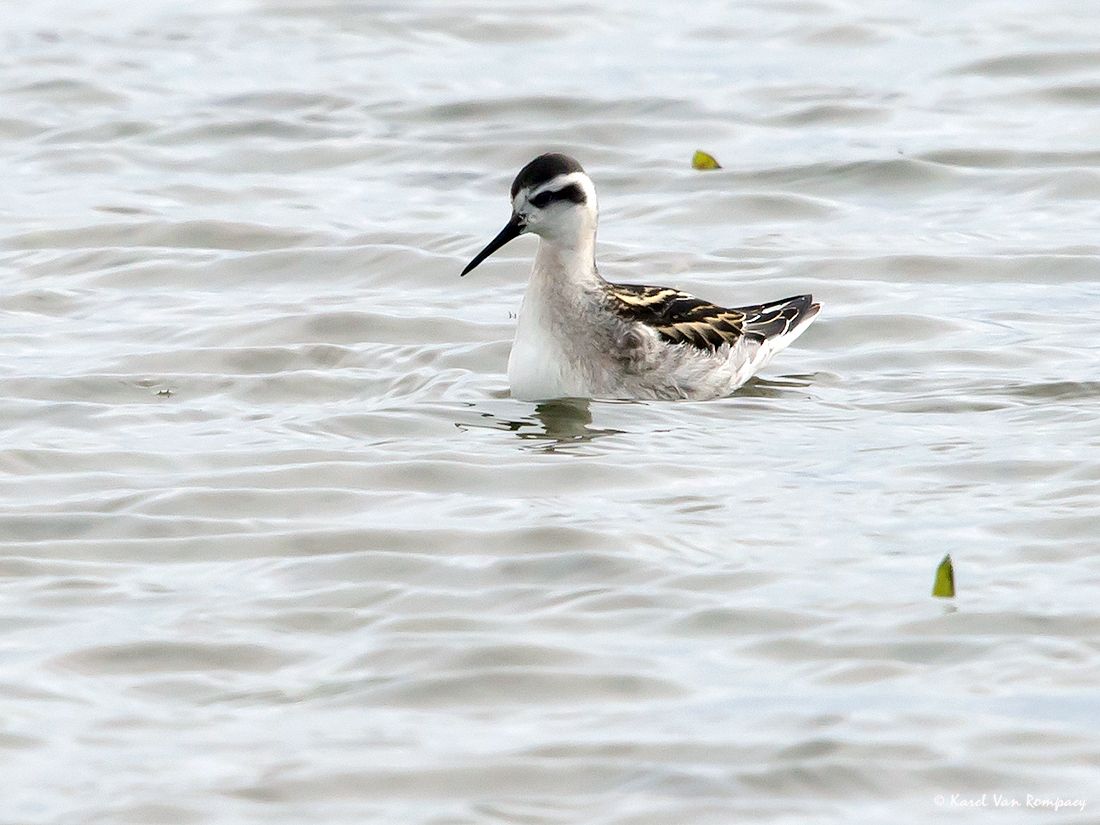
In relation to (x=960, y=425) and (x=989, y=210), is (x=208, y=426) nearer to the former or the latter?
(x=960, y=425)

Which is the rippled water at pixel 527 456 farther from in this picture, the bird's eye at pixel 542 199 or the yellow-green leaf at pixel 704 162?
the bird's eye at pixel 542 199

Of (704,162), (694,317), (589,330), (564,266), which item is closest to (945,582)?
(589,330)

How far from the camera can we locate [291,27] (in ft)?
69.2

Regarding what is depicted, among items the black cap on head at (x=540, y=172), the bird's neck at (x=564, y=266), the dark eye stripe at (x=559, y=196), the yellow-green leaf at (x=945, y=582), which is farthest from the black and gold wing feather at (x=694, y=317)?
the yellow-green leaf at (x=945, y=582)

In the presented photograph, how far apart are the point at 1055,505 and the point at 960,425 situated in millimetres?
1373

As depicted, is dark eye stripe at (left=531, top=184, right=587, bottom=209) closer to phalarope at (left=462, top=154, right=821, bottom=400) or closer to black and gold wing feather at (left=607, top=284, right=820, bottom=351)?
phalarope at (left=462, top=154, right=821, bottom=400)

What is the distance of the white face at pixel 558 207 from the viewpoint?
11266 millimetres

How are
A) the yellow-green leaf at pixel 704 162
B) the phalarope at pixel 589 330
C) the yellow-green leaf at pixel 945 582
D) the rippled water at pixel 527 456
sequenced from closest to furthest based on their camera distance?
the rippled water at pixel 527 456
the yellow-green leaf at pixel 945 582
the phalarope at pixel 589 330
the yellow-green leaf at pixel 704 162

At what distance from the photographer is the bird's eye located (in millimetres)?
11258

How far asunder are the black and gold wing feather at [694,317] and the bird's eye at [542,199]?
2.20 ft

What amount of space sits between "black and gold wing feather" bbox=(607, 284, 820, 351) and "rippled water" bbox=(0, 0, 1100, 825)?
37 cm

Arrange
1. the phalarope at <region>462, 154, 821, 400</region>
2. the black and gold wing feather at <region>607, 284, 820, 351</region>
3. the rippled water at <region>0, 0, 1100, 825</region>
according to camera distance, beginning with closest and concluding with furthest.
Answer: the rippled water at <region>0, 0, 1100, 825</region>, the phalarope at <region>462, 154, 821, 400</region>, the black and gold wing feather at <region>607, 284, 820, 351</region>

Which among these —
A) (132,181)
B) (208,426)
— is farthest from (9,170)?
(208,426)

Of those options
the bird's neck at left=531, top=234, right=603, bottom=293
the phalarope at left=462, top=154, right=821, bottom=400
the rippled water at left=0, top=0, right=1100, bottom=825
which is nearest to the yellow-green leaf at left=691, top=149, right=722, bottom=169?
the rippled water at left=0, top=0, right=1100, bottom=825
